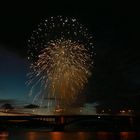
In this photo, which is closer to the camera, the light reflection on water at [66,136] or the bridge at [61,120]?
the light reflection on water at [66,136]

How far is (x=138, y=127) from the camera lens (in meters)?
138

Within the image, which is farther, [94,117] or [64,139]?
[94,117]

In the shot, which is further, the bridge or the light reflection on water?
the bridge

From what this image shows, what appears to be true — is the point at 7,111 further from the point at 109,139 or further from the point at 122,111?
the point at 109,139

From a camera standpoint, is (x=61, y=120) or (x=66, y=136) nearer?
(x=66, y=136)

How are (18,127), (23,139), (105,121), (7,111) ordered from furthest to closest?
(7,111)
(18,127)
(105,121)
(23,139)

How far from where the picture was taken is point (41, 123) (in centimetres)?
14462

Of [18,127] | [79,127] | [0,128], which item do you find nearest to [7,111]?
[18,127]

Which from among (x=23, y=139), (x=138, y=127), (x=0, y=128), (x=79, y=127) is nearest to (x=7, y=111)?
(x=79, y=127)

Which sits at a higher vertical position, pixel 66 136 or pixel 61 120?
pixel 61 120

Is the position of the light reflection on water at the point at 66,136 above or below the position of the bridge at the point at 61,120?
below

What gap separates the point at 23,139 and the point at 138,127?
55409 millimetres

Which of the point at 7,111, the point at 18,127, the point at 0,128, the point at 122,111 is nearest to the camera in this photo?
the point at 0,128

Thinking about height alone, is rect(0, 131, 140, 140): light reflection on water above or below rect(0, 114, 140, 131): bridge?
below
